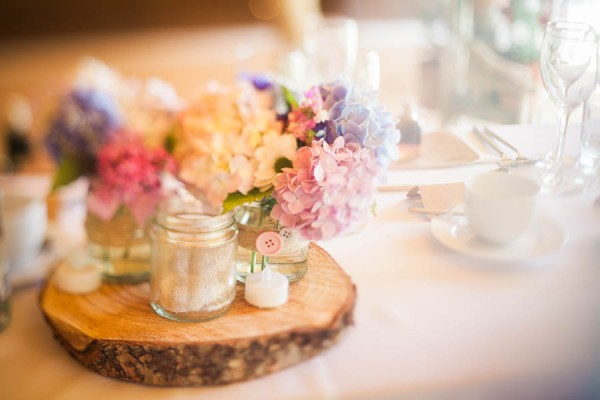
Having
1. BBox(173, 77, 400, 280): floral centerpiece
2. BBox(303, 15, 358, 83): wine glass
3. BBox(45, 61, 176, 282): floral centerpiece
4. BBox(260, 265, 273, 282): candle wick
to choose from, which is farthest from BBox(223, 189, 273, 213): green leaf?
BBox(303, 15, 358, 83): wine glass

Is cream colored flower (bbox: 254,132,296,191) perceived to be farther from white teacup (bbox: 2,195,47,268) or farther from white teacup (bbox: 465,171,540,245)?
white teacup (bbox: 2,195,47,268)

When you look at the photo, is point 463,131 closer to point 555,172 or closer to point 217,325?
point 555,172

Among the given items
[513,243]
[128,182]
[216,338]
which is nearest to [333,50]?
[128,182]

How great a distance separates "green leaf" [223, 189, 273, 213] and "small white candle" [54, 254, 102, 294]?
305mm

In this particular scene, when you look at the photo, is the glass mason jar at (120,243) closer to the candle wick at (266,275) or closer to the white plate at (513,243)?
the candle wick at (266,275)

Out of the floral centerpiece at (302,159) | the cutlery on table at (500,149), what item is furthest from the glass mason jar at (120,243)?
the cutlery on table at (500,149)

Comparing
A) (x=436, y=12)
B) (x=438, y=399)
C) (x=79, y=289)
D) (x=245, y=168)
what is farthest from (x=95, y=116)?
(x=436, y=12)

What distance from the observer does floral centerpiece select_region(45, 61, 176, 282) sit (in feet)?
3.54

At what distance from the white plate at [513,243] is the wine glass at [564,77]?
6 centimetres

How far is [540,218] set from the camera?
97cm

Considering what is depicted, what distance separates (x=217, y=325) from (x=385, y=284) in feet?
0.82

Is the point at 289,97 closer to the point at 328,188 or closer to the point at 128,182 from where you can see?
the point at 328,188

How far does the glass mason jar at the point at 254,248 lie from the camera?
3.13 ft

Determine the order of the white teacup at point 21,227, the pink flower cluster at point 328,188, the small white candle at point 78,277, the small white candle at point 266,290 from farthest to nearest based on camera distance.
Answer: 1. the white teacup at point 21,227
2. the small white candle at point 78,277
3. the small white candle at point 266,290
4. the pink flower cluster at point 328,188
